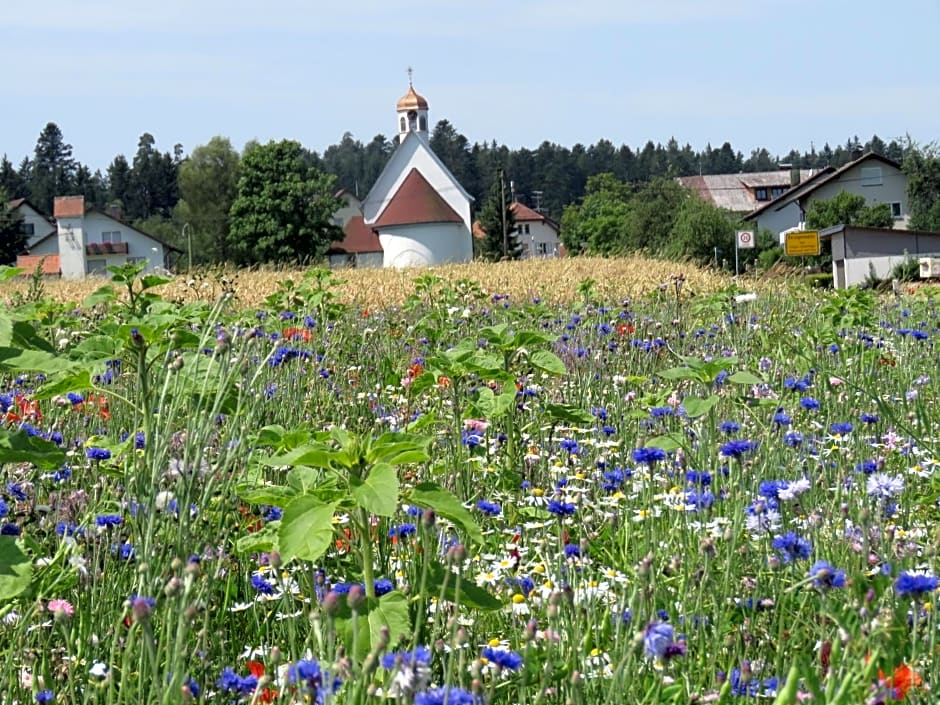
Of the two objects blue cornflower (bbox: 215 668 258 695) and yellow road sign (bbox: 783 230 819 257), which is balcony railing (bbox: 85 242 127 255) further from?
blue cornflower (bbox: 215 668 258 695)

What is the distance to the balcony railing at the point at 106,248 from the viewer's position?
70.9 metres

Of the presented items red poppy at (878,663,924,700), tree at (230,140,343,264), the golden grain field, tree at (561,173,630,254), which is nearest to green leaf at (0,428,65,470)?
red poppy at (878,663,924,700)

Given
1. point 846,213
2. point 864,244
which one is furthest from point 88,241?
point 864,244

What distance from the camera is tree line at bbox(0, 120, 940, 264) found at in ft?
189

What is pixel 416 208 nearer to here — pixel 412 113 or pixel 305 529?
pixel 412 113

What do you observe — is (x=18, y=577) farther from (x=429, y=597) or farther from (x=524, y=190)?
(x=524, y=190)

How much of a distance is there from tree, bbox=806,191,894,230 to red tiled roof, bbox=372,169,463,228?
19.0 meters

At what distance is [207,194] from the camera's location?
7094cm

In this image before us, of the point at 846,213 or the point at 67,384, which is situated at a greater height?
the point at 846,213

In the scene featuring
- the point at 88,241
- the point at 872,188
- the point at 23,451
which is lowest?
the point at 23,451

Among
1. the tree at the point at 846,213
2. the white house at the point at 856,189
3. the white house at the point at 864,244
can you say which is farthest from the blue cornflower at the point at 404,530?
the white house at the point at 856,189

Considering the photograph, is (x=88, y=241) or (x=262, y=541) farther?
(x=88, y=241)

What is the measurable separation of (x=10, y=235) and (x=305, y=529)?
73.4 m

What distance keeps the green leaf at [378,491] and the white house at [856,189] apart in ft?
202
